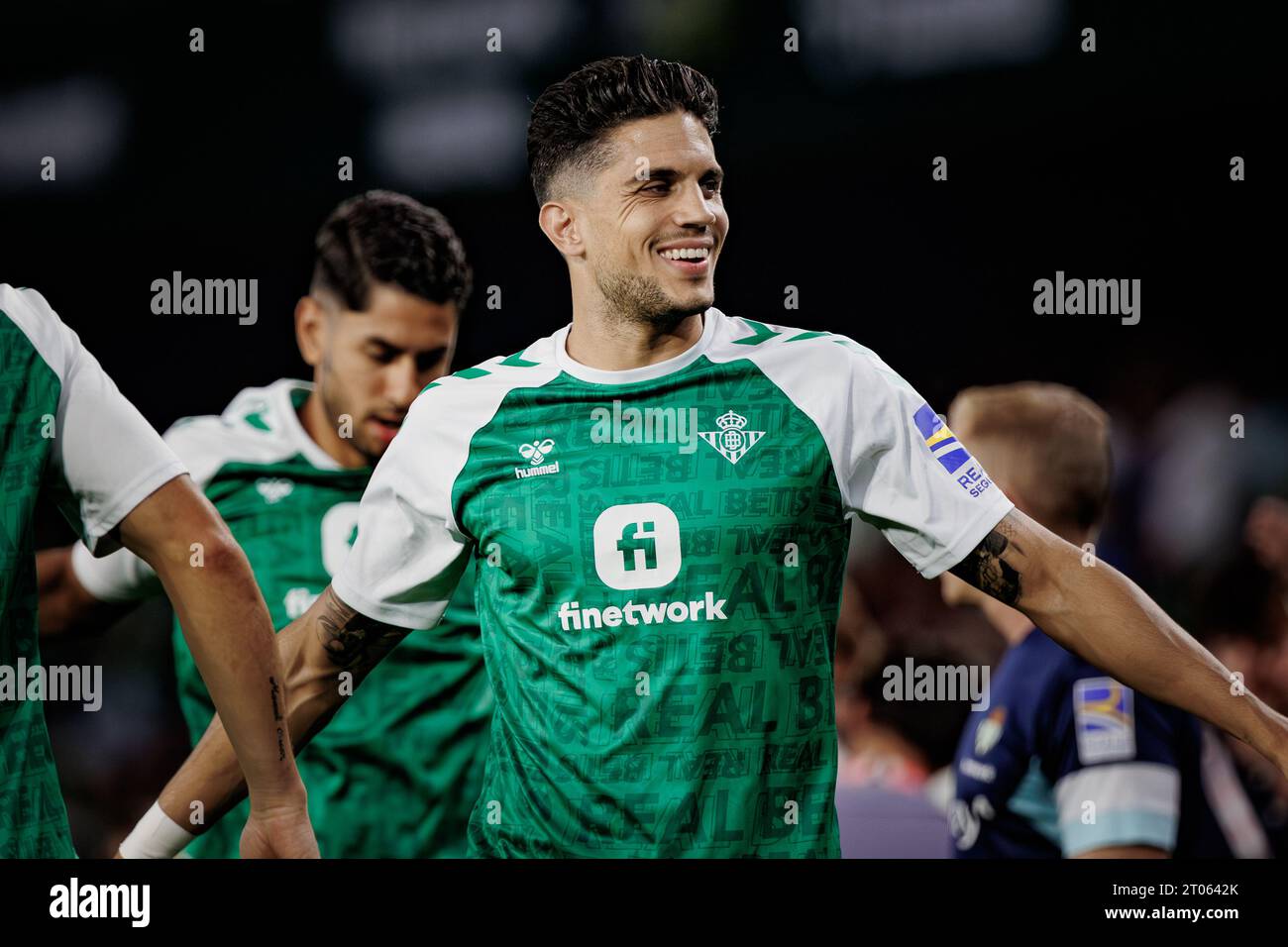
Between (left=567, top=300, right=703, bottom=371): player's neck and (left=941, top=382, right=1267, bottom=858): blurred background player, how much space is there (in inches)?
Result: 43.8

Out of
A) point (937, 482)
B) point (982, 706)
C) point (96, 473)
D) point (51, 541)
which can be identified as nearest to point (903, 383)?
point (937, 482)

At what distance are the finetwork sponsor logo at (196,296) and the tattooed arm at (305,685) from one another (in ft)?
3.08

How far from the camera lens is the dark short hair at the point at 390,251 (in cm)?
362

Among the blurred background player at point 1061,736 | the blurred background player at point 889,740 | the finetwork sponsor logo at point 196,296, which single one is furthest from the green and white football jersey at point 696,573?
the blurred background player at point 889,740

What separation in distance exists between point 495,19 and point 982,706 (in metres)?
2.11

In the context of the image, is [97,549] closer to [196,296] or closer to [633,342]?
[196,296]

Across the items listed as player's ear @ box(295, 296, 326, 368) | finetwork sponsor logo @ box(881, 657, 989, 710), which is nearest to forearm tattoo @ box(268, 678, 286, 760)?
player's ear @ box(295, 296, 326, 368)

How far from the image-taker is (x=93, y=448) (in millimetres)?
2777

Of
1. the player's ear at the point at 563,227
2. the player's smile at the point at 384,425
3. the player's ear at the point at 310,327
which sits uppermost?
the player's ear at the point at 310,327

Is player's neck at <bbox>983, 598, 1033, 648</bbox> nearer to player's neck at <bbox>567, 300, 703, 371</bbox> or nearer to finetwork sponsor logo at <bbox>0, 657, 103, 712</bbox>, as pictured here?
player's neck at <bbox>567, 300, 703, 371</bbox>
